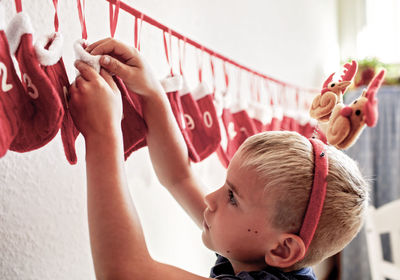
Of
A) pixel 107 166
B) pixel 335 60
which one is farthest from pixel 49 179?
pixel 335 60

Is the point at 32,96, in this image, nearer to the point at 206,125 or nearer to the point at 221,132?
the point at 206,125

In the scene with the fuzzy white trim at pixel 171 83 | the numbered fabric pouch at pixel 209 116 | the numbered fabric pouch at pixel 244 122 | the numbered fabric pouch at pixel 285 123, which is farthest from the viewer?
the numbered fabric pouch at pixel 285 123

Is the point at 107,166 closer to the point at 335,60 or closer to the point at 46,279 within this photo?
the point at 46,279

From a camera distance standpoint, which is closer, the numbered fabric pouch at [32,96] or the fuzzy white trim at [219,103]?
the numbered fabric pouch at [32,96]

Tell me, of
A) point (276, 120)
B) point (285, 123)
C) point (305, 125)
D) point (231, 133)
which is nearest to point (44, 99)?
point (231, 133)

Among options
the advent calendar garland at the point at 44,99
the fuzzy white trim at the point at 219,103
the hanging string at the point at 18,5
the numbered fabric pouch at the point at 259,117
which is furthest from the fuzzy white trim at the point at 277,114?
the hanging string at the point at 18,5

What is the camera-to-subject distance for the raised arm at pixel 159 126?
617 mm

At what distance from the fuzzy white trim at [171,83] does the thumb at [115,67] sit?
0.20m

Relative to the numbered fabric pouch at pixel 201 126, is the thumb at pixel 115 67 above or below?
above

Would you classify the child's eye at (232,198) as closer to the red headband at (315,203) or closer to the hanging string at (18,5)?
the red headband at (315,203)

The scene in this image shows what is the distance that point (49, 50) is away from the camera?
21.2 inches

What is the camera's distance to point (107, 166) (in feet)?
1.69

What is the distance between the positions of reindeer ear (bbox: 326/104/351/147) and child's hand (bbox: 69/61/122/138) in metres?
0.32

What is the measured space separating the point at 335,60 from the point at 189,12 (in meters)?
2.25
